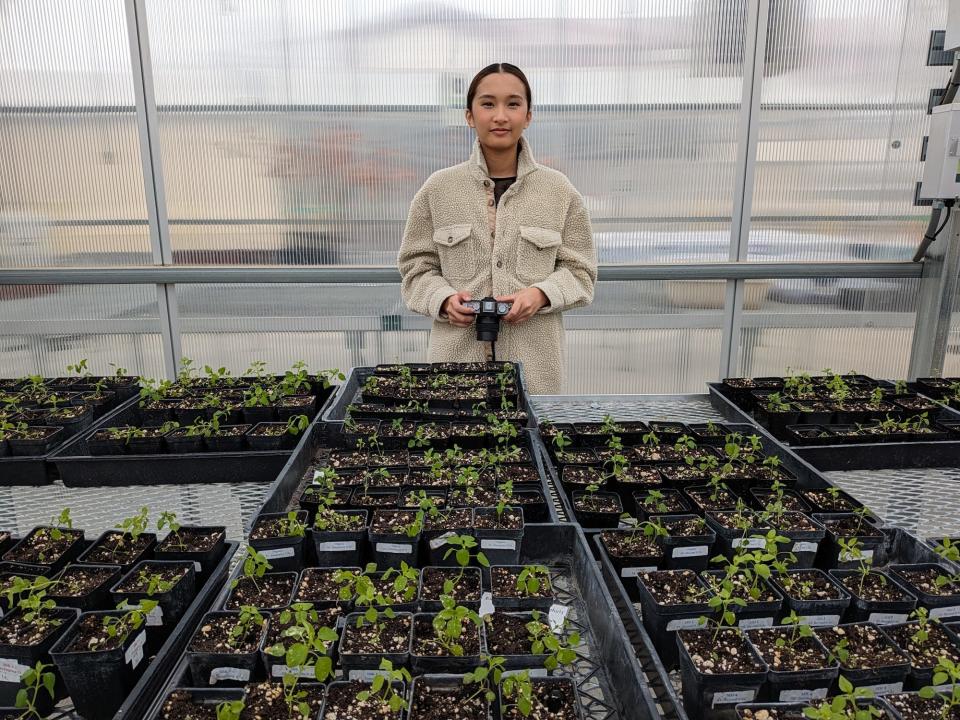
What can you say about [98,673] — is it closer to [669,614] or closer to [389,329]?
[669,614]

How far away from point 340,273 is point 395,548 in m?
2.39

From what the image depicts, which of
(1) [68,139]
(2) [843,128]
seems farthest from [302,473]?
(2) [843,128]

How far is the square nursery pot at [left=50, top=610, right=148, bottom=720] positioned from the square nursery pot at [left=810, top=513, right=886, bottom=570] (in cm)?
132

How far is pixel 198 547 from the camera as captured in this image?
1.38 m

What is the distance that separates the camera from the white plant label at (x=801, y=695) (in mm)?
993

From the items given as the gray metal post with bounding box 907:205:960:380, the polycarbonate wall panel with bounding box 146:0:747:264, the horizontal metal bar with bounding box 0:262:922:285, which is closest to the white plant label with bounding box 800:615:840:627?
the horizontal metal bar with bounding box 0:262:922:285

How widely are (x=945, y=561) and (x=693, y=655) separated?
2.10 ft

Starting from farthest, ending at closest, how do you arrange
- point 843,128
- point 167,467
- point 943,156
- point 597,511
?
point 843,128 < point 943,156 < point 167,467 < point 597,511

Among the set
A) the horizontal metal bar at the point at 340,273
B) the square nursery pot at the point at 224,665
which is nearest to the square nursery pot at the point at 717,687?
the square nursery pot at the point at 224,665

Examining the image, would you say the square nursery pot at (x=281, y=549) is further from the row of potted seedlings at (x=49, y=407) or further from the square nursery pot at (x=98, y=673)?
the row of potted seedlings at (x=49, y=407)

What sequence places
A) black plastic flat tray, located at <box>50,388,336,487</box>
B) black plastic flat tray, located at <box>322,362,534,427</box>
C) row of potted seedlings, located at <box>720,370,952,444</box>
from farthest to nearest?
black plastic flat tray, located at <box>322,362,534,427</box> → row of potted seedlings, located at <box>720,370,952,444</box> → black plastic flat tray, located at <box>50,388,336,487</box>

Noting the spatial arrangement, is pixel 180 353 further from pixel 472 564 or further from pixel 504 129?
pixel 472 564

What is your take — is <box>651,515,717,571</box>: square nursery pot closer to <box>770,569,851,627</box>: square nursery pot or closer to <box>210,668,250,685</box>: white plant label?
<box>770,569,851,627</box>: square nursery pot

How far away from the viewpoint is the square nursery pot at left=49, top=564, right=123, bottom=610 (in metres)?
1.19
